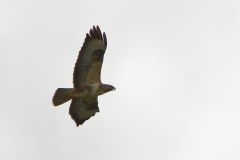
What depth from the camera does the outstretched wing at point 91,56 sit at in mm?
26453

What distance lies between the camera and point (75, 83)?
27000mm

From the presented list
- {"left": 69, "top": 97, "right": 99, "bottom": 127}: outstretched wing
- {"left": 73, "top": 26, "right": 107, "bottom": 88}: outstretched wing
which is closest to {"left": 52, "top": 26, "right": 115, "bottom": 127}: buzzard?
{"left": 73, "top": 26, "right": 107, "bottom": 88}: outstretched wing

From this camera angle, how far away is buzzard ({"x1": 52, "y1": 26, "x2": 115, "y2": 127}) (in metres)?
26.5

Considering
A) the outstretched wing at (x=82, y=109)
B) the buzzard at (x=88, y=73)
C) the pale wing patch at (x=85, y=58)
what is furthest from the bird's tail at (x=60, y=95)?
the outstretched wing at (x=82, y=109)

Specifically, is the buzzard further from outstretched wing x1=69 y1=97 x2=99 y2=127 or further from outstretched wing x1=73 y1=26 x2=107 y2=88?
outstretched wing x1=69 y1=97 x2=99 y2=127

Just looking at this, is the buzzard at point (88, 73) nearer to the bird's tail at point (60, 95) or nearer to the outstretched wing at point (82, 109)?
the bird's tail at point (60, 95)

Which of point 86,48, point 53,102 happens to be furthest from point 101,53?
point 53,102

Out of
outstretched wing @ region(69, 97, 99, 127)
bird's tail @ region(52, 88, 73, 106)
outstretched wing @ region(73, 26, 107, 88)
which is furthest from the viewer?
outstretched wing @ region(69, 97, 99, 127)

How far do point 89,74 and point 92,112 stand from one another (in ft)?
6.27

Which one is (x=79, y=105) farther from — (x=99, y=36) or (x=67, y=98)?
(x=99, y=36)

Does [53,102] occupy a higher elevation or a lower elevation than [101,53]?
lower

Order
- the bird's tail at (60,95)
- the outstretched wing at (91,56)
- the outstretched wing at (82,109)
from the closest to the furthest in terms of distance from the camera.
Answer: the outstretched wing at (91,56)
the bird's tail at (60,95)
the outstretched wing at (82,109)

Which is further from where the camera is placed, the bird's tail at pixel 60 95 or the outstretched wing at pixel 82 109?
the outstretched wing at pixel 82 109

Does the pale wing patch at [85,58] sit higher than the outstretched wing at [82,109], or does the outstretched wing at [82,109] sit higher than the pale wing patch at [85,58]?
the pale wing patch at [85,58]
